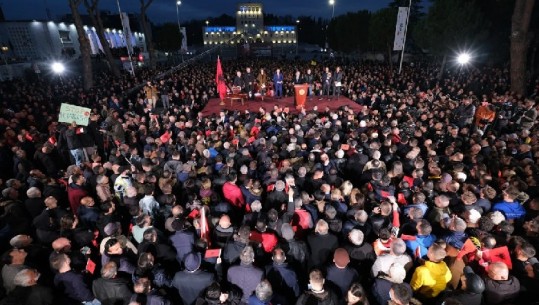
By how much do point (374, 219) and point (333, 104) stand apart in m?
12.0

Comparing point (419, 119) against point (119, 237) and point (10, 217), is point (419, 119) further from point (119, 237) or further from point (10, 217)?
point (10, 217)

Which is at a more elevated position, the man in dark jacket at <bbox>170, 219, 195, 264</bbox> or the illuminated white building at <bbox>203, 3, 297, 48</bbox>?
the illuminated white building at <bbox>203, 3, 297, 48</bbox>

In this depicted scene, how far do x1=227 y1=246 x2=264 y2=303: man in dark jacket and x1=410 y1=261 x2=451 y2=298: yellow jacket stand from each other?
6.55 feet

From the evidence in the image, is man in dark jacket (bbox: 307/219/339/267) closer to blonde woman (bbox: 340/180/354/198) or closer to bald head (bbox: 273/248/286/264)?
bald head (bbox: 273/248/286/264)

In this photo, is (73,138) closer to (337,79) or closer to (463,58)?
(337,79)

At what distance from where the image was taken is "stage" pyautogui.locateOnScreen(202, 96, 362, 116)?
51.1 ft

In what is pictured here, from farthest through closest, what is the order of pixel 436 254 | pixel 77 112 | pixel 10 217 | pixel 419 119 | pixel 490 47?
pixel 490 47, pixel 419 119, pixel 77 112, pixel 10 217, pixel 436 254

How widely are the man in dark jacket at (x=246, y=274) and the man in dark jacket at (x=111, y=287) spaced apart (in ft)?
4.36

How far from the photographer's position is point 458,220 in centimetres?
437

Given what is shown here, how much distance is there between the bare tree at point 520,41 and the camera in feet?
50.1

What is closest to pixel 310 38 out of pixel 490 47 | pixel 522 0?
pixel 490 47

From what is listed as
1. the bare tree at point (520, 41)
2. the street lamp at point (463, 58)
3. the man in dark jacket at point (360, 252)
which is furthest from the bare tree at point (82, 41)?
the street lamp at point (463, 58)

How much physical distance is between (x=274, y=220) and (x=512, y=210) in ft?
13.7

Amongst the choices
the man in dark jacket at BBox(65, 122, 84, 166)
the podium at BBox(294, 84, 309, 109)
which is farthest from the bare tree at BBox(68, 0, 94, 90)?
the podium at BBox(294, 84, 309, 109)
